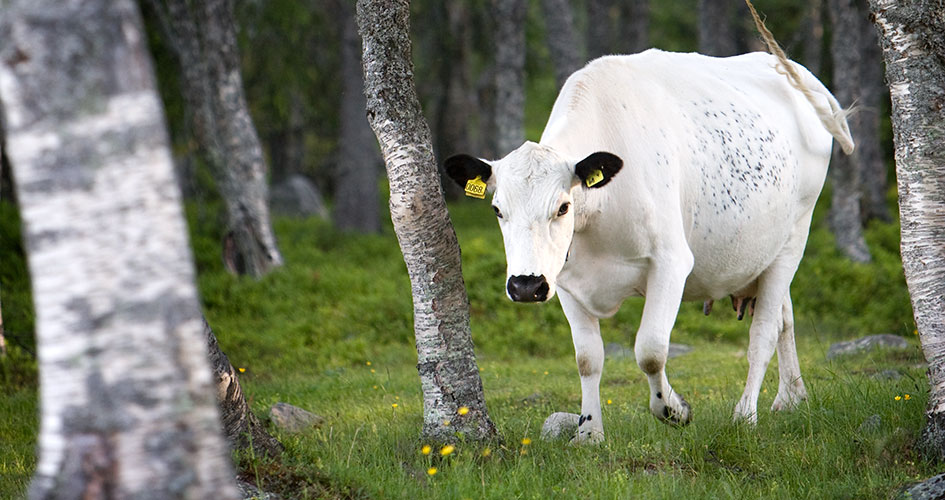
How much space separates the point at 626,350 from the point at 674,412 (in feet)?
15.0

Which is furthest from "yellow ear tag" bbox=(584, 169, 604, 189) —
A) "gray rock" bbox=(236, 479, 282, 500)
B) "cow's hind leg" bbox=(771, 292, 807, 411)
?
"cow's hind leg" bbox=(771, 292, 807, 411)

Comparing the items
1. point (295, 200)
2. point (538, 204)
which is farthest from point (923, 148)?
point (295, 200)

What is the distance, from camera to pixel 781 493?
15.0 ft

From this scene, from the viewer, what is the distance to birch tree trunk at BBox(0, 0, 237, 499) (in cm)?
244

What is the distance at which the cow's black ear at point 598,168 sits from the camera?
531 centimetres

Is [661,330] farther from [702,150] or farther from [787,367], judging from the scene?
[787,367]

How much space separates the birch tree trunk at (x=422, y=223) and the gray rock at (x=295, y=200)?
1620 cm

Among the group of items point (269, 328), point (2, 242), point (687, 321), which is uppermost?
point (2, 242)

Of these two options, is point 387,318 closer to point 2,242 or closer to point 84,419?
point 2,242

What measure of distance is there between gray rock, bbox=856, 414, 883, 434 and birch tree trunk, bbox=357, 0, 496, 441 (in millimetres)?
2055

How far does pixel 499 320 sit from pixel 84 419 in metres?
9.08

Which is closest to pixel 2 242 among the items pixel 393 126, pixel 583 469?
pixel 393 126

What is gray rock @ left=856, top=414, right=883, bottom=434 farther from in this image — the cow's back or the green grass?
the cow's back

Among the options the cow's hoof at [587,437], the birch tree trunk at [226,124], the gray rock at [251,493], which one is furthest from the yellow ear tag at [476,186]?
the birch tree trunk at [226,124]
